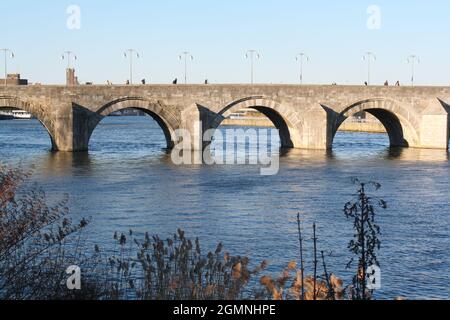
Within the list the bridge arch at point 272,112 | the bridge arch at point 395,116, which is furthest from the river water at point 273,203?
the bridge arch at point 395,116

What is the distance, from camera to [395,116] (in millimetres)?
79000

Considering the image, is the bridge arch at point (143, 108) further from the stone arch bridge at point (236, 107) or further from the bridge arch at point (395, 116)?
the bridge arch at point (395, 116)

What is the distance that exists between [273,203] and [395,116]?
144ft

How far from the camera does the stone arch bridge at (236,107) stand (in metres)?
67.8

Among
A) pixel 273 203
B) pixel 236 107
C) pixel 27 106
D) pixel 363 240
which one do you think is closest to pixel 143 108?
pixel 236 107

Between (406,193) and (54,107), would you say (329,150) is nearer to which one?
(54,107)

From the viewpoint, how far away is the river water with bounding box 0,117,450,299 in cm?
2622

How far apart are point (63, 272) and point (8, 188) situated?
3.13 meters

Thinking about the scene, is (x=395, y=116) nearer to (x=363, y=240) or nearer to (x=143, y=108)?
(x=143, y=108)

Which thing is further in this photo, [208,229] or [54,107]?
[54,107]

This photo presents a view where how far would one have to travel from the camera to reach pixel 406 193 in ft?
139

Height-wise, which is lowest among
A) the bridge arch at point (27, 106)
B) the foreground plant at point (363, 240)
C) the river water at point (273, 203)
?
the river water at point (273, 203)
